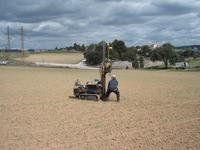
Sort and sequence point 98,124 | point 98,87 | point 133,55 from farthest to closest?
point 133,55, point 98,87, point 98,124

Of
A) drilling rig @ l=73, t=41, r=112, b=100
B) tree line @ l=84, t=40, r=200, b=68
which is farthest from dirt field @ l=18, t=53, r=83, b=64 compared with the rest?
drilling rig @ l=73, t=41, r=112, b=100

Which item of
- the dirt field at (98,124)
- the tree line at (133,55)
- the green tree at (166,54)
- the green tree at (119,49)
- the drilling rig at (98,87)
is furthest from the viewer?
the green tree at (119,49)

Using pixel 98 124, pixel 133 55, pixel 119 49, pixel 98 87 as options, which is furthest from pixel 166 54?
pixel 98 124

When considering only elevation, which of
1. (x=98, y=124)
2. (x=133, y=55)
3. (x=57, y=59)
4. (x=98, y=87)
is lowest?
(x=98, y=124)

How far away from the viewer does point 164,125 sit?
14367 millimetres

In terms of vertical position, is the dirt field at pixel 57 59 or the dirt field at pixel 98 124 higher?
the dirt field at pixel 57 59

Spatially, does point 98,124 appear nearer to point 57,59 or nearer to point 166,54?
point 166,54

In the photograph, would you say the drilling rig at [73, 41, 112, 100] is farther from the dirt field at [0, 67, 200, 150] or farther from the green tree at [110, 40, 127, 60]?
the green tree at [110, 40, 127, 60]

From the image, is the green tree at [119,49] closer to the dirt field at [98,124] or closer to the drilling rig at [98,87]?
the drilling rig at [98,87]

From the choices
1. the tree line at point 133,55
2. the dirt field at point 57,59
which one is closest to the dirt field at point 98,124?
the tree line at point 133,55

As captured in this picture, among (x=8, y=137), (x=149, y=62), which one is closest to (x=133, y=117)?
(x=8, y=137)

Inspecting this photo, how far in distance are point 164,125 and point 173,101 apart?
814 centimetres

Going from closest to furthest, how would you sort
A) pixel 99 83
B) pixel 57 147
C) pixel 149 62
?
pixel 57 147 → pixel 99 83 → pixel 149 62

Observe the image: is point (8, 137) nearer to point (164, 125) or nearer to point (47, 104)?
point (164, 125)
